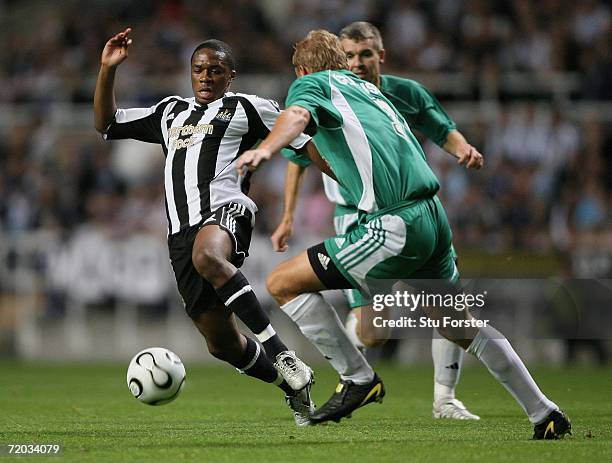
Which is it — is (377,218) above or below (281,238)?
above

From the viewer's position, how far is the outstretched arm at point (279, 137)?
17.7 feet

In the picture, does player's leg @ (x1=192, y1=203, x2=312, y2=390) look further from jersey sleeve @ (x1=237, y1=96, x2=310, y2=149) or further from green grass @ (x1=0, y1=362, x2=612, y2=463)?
jersey sleeve @ (x1=237, y1=96, x2=310, y2=149)

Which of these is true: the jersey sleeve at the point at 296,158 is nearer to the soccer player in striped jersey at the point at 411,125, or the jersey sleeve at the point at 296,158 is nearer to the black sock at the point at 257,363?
the soccer player in striped jersey at the point at 411,125

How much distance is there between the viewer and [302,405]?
6855 mm

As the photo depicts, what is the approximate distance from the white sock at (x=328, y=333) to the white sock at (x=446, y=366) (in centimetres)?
142

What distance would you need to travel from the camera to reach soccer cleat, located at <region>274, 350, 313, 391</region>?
6.59m

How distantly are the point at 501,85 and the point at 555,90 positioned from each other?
0.77 metres

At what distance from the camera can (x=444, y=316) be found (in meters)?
6.44

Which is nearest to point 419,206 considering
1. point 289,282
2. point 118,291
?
point 289,282

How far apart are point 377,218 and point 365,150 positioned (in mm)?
359

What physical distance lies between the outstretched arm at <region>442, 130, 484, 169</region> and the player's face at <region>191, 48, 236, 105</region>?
1.58 metres

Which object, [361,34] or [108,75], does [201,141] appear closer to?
[108,75]

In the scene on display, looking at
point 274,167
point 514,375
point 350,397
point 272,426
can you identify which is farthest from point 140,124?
point 274,167

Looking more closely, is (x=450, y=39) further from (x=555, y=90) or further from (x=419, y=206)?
(x=419, y=206)
